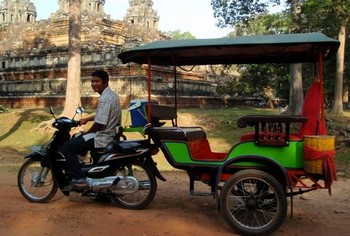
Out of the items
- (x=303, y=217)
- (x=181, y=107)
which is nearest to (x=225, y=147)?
Answer: (x=303, y=217)

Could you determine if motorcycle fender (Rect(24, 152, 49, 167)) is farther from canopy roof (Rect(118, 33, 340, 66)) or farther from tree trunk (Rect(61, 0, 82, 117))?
tree trunk (Rect(61, 0, 82, 117))

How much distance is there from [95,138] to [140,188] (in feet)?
3.05

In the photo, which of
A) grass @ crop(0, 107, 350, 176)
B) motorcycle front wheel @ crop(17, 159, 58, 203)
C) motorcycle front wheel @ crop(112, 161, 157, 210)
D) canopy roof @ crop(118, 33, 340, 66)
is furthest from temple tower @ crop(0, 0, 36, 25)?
motorcycle front wheel @ crop(112, 161, 157, 210)

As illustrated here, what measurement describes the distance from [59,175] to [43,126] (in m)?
10.2

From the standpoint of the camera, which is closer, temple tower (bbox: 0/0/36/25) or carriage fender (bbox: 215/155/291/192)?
carriage fender (bbox: 215/155/291/192)

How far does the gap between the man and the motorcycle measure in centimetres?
10

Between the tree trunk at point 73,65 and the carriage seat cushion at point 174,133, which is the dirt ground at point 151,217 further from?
the tree trunk at point 73,65

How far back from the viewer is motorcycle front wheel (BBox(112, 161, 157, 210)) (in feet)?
18.9

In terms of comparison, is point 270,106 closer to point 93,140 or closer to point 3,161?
point 3,161

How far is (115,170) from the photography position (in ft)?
19.1

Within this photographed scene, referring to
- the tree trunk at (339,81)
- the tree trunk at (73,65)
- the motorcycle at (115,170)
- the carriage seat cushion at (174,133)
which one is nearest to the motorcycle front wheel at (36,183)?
the motorcycle at (115,170)

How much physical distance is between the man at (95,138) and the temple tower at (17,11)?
4624 cm

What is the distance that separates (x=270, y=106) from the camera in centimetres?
2945

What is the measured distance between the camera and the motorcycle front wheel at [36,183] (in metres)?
6.13
